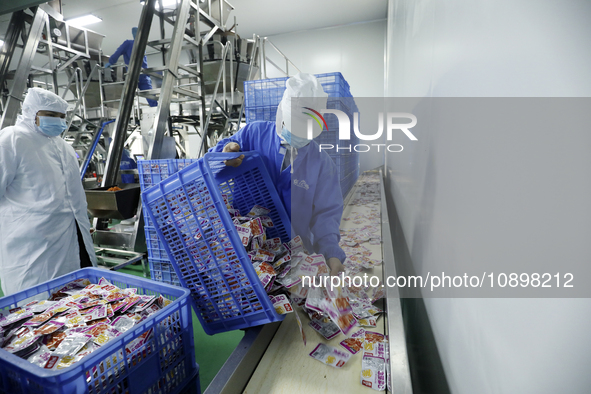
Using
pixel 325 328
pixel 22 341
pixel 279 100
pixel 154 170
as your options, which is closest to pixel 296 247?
pixel 325 328

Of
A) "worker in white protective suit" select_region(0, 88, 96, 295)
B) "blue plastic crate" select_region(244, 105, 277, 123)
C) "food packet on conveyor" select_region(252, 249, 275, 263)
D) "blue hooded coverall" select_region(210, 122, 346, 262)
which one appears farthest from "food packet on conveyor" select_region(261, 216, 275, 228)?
"blue plastic crate" select_region(244, 105, 277, 123)

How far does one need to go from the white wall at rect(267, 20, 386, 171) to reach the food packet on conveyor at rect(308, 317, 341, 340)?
871 centimetres

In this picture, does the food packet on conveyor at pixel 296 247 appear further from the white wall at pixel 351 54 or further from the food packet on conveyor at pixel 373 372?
the white wall at pixel 351 54

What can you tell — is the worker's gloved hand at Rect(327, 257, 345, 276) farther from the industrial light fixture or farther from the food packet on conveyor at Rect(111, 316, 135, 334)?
the industrial light fixture

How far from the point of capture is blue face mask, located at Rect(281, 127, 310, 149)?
1604 mm

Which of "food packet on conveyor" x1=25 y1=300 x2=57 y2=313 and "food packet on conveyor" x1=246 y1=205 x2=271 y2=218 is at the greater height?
"food packet on conveyor" x1=246 y1=205 x2=271 y2=218

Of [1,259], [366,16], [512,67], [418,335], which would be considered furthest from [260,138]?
[366,16]

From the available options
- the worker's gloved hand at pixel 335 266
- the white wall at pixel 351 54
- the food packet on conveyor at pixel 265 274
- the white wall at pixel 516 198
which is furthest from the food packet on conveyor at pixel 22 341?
the white wall at pixel 351 54

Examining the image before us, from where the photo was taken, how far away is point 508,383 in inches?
17.7

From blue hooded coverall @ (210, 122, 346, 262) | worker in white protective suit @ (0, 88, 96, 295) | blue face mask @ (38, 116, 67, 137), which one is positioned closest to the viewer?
blue hooded coverall @ (210, 122, 346, 262)

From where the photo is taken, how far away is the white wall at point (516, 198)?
0.31m

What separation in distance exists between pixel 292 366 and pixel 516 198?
0.83 m

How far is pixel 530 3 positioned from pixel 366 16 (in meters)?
10.7

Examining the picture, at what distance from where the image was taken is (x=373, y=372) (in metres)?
0.92
